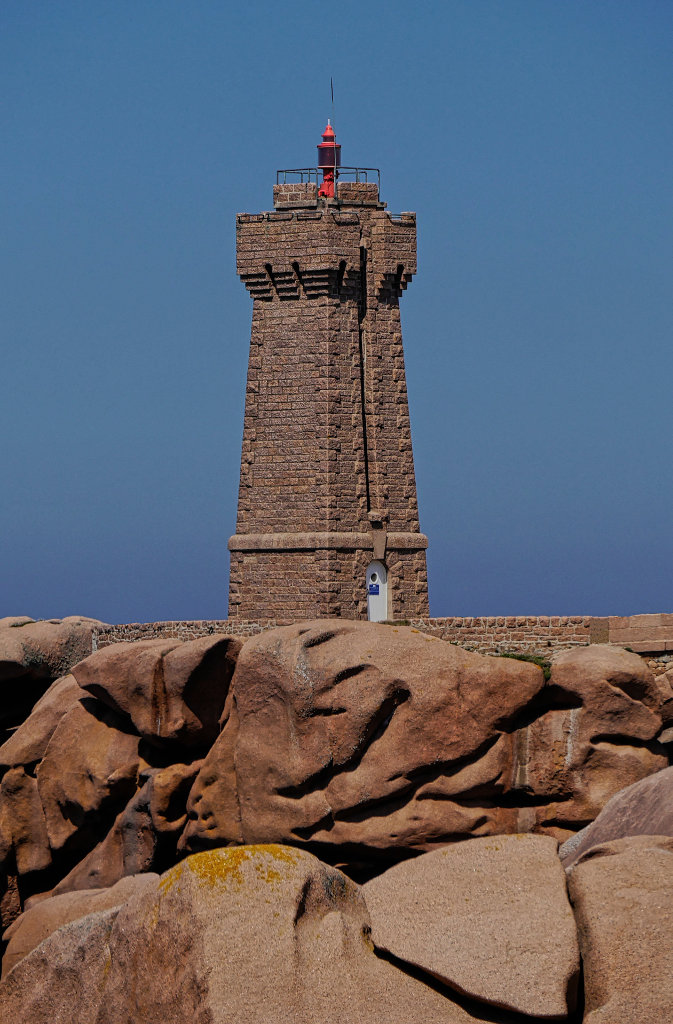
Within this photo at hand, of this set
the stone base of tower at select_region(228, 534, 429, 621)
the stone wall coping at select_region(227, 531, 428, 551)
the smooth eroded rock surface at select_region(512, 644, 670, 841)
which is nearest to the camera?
the smooth eroded rock surface at select_region(512, 644, 670, 841)

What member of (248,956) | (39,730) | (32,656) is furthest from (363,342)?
(248,956)

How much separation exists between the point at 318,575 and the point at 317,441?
3.52 m

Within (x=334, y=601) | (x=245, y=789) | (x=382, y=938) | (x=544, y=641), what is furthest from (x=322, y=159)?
(x=382, y=938)

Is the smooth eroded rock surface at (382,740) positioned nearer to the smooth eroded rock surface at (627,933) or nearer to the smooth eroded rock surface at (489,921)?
the smooth eroded rock surface at (489,921)

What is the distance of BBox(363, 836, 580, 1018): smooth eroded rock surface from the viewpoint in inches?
555

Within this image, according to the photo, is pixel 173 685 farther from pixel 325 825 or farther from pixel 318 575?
pixel 318 575

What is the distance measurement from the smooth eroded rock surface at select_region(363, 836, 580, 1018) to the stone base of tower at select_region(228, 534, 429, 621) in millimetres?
19237

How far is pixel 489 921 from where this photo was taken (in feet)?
48.4

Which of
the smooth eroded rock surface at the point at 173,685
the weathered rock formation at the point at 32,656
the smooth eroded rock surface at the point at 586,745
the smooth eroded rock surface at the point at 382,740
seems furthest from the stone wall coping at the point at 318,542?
the smooth eroded rock surface at the point at 586,745

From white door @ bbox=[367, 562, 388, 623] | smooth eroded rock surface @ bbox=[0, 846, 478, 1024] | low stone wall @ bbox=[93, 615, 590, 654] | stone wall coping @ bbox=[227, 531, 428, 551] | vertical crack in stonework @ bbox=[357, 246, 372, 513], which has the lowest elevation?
smooth eroded rock surface @ bbox=[0, 846, 478, 1024]

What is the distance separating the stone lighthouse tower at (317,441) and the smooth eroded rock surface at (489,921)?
19.5 m

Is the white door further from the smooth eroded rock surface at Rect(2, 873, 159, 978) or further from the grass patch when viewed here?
the smooth eroded rock surface at Rect(2, 873, 159, 978)

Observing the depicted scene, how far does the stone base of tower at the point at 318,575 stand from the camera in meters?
35.3

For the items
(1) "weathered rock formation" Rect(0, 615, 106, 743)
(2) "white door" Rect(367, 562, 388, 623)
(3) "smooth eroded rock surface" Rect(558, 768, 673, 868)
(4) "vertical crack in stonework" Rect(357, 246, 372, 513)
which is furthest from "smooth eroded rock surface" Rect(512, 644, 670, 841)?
(1) "weathered rock formation" Rect(0, 615, 106, 743)
